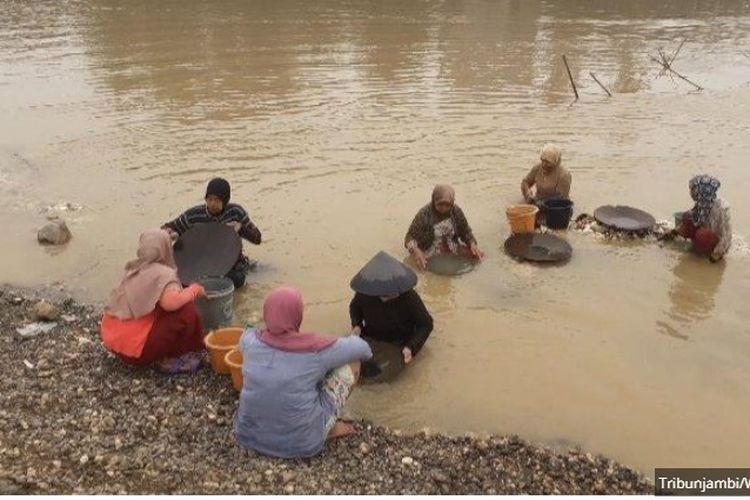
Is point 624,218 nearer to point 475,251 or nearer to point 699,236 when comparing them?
point 699,236

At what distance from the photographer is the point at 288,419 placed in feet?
12.8

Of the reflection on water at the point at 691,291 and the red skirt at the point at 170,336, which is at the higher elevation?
the red skirt at the point at 170,336

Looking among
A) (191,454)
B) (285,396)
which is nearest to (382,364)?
(285,396)

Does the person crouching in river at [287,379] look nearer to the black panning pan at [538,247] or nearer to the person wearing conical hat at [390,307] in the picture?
the person wearing conical hat at [390,307]

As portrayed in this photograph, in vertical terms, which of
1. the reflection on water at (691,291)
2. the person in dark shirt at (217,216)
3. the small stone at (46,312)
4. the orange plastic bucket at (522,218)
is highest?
the person in dark shirt at (217,216)

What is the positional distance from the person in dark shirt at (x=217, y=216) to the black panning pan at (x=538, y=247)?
8.53 feet

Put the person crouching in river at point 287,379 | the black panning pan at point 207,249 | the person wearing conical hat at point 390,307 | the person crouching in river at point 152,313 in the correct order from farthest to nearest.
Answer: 1. the black panning pan at point 207,249
2. the person wearing conical hat at point 390,307
3. the person crouching in river at point 152,313
4. the person crouching in river at point 287,379

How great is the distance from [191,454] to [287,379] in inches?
28.7

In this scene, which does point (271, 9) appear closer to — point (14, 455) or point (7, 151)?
point (7, 151)

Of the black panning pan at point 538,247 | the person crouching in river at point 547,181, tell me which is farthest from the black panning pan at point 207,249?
the person crouching in river at point 547,181

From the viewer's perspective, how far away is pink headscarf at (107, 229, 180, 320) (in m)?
4.66

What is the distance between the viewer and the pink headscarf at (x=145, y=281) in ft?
15.3

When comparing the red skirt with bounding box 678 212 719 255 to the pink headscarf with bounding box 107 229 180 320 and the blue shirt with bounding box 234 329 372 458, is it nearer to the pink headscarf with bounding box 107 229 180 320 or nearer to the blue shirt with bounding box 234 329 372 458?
the blue shirt with bounding box 234 329 372 458

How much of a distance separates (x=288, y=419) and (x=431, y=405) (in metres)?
1.34
